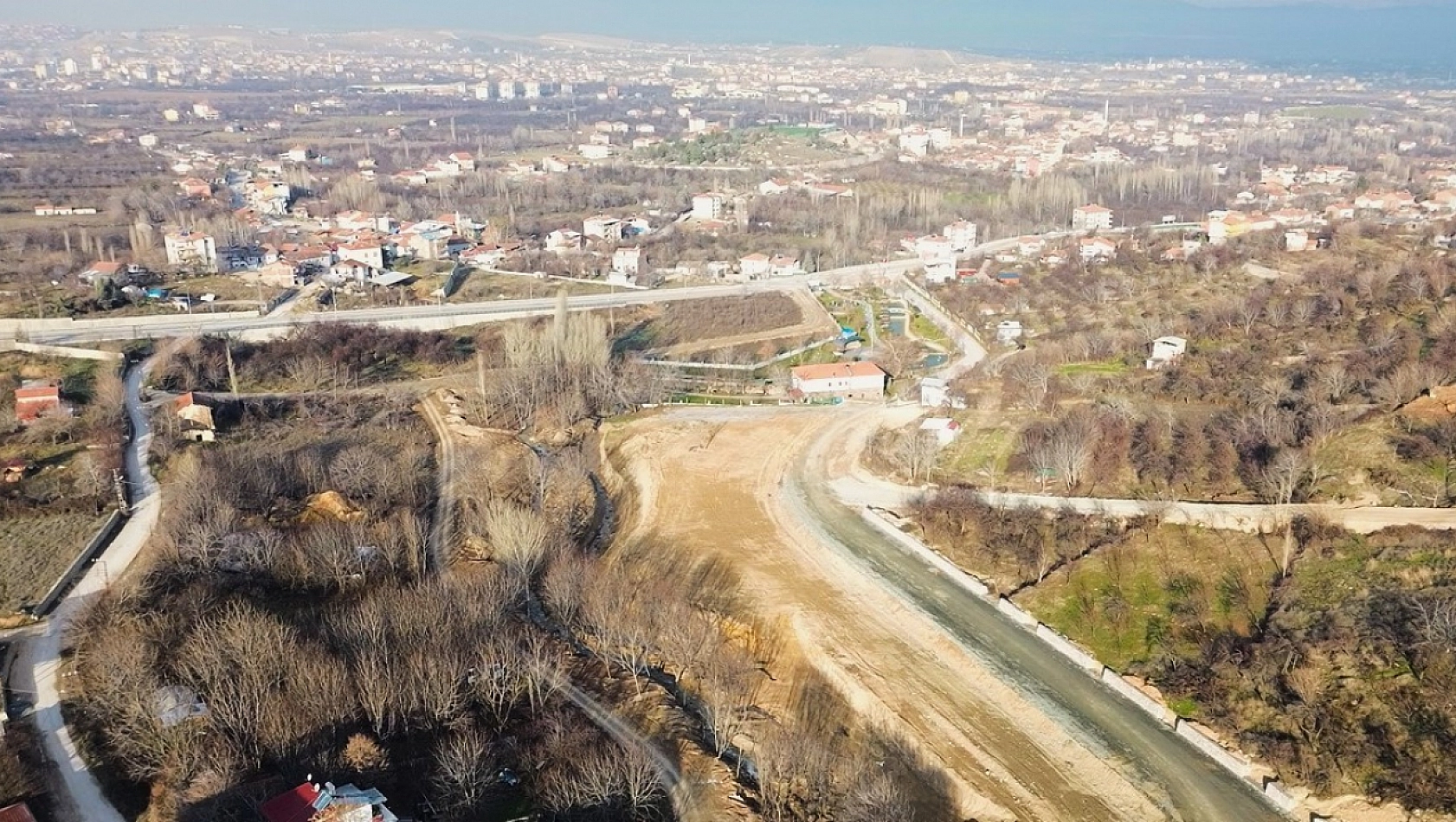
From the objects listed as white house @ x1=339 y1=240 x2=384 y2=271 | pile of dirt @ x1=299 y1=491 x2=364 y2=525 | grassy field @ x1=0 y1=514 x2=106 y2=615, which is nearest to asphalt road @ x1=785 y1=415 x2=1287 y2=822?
pile of dirt @ x1=299 y1=491 x2=364 y2=525

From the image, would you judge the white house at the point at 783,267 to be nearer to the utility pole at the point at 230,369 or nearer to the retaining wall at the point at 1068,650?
the utility pole at the point at 230,369

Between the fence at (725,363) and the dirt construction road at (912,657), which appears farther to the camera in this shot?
the fence at (725,363)

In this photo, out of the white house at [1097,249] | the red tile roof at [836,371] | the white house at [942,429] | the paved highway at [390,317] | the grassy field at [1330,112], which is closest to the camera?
the white house at [942,429]

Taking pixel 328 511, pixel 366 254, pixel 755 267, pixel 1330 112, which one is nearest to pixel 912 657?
pixel 328 511

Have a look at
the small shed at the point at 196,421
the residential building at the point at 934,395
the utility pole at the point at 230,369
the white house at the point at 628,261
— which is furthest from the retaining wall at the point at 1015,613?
the white house at the point at 628,261

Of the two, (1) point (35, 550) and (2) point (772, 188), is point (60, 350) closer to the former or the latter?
(1) point (35, 550)

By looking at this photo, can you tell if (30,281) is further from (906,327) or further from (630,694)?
(630,694)
